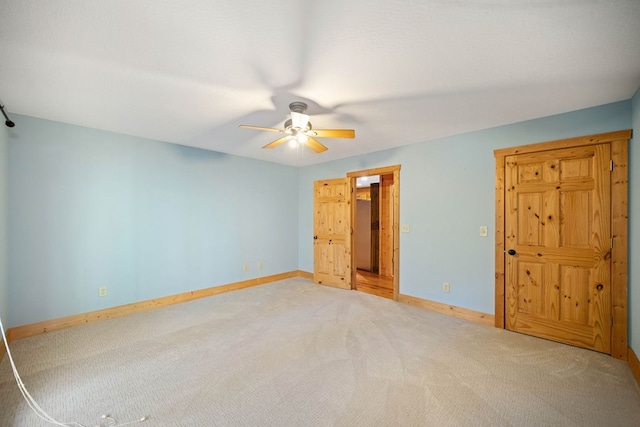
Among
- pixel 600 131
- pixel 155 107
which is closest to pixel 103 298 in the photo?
pixel 155 107

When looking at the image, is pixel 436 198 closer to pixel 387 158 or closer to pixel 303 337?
pixel 387 158

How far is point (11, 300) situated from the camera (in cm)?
270

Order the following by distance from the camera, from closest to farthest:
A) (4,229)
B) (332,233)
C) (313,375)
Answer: (313,375)
(4,229)
(332,233)

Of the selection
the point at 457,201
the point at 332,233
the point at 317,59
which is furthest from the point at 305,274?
the point at 317,59

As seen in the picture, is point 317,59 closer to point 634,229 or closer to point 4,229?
point 634,229

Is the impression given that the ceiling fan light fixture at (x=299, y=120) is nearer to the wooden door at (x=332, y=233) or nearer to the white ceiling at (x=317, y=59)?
the white ceiling at (x=317, y=59)

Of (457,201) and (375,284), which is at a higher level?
(457,201)

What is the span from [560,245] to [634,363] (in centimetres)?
109

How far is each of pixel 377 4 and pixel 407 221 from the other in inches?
121

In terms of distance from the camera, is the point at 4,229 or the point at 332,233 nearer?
the point at 4,229

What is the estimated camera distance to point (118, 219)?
335 cm

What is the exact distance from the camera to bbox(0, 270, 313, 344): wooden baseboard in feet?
9.00

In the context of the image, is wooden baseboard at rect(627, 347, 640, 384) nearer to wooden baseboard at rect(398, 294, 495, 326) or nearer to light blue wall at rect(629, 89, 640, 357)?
light blue wall at rect(629, 89, 640, 357)

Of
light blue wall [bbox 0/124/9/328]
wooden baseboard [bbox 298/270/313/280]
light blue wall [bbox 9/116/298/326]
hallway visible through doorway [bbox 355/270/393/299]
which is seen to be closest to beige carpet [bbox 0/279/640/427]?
light blue wall [bbox 0/124/9/328]
